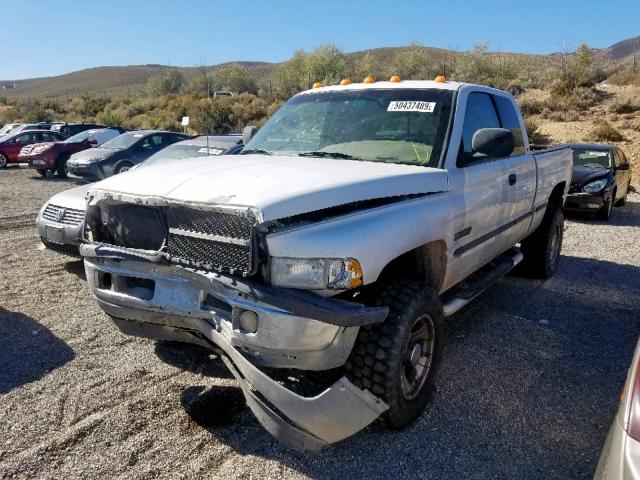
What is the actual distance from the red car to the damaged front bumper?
2114 centimetres

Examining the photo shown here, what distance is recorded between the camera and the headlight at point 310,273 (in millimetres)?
2553

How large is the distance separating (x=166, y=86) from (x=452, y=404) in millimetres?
54218

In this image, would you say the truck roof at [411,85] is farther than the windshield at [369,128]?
Yes

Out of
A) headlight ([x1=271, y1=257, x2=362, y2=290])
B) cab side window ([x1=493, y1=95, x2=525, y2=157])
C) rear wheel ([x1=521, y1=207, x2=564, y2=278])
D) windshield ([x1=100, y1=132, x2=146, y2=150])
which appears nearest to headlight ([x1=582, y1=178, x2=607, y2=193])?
rear wheel ([x1=521, y1=207, x2=564, y2=278])

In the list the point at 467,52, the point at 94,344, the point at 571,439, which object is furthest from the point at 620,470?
the point at 467,52

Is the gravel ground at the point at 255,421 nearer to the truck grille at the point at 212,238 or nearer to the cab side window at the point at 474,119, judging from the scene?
the truck grille at the point at 212,238

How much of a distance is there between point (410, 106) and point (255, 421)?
249 centimetres

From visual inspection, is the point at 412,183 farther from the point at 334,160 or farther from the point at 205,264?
the point at 205,264

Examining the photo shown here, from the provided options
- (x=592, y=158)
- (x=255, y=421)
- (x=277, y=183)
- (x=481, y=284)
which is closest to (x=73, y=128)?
(x=592, y=158)

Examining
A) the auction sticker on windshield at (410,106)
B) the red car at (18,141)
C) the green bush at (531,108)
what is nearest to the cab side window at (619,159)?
the auction sticker on windshield at (410,106)

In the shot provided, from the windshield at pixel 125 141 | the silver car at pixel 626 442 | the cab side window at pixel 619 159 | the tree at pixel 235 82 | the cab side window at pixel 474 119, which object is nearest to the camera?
the silver car at pixel 626 442

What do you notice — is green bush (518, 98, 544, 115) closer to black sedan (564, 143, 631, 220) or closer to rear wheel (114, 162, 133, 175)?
black sedan (564, 143, 631, 220)

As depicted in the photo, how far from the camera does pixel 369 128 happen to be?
4.03 metres

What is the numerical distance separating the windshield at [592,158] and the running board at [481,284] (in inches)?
285
